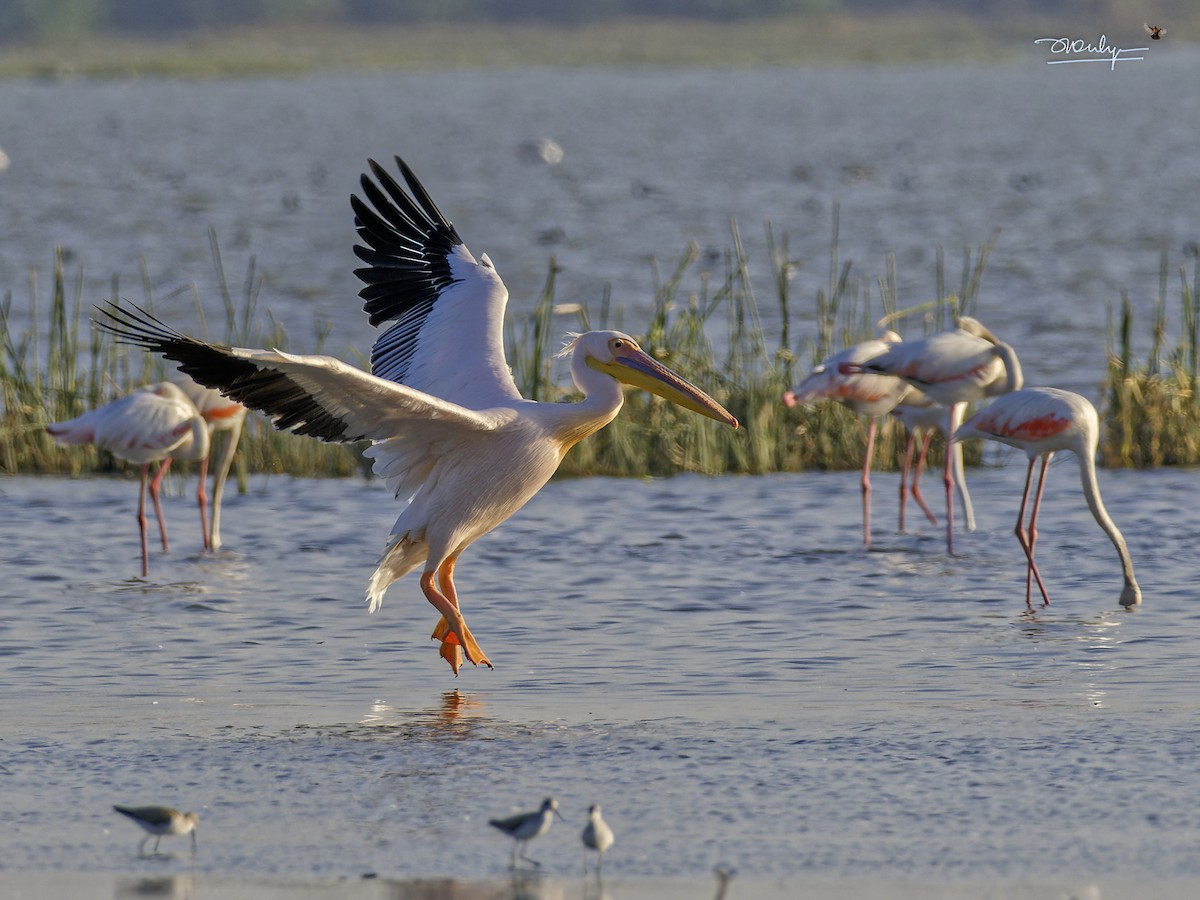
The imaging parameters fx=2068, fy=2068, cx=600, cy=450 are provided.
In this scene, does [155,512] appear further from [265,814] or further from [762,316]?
[762,316]

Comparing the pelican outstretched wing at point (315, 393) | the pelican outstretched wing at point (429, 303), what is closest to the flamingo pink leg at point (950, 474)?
the pelican outstretched wing at point (429, 303)

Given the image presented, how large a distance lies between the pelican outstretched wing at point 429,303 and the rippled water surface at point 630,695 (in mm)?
1001

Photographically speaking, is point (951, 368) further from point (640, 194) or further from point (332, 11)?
point (332, 11)

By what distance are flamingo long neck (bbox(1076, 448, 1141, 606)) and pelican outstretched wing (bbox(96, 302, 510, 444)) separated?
8.96 ft

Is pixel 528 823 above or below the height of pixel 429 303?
below

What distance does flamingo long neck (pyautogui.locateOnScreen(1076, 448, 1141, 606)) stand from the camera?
27.8 feet

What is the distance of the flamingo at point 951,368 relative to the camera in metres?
10.4

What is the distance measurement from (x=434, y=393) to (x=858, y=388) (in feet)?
10.7

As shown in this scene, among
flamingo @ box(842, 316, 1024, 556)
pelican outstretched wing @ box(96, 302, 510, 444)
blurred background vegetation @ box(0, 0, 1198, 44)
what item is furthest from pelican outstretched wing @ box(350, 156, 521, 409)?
blurred background vegetation @ box(0, 0, 1198, 44)

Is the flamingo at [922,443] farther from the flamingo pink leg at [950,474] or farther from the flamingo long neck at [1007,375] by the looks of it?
the flamingo long neck at [1007,375]

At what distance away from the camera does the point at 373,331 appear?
18.2 metres

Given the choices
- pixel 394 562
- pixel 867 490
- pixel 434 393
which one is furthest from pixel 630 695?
pixel 867 490

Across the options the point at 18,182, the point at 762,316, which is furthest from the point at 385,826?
the point at 18,182

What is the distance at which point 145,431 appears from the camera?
10.2m
